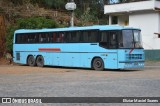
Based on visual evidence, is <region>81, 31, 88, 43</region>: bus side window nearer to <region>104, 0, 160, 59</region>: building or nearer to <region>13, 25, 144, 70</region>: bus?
<region>13, 25, 144, 70</region>: bus

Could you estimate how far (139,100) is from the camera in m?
10.9

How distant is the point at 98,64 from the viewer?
27.2m

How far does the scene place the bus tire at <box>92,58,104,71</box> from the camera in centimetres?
2703

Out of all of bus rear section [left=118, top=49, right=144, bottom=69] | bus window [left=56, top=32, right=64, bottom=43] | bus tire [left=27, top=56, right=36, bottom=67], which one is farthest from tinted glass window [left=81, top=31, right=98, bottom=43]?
bus tire [left=27, top=56, right=36, bottom=67]

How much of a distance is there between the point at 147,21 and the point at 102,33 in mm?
19094

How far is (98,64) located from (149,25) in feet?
61.9

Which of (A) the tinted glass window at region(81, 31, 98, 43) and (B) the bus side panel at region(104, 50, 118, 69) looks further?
(A) the tinted glass window at region(81, 31, 98, 43)

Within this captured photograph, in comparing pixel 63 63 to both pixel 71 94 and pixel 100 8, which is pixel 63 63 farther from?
pixel 100 8

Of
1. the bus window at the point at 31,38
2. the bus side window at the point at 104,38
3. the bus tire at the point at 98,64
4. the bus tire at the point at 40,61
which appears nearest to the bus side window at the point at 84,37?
the bus side window at the point at 104,38

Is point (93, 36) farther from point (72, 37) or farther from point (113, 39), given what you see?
point (72, 37)

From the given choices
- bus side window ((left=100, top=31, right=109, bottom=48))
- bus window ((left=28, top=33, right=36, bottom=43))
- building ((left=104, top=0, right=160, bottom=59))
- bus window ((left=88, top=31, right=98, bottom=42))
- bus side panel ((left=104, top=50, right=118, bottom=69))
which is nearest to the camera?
bus side panel ((left=104, top=50, right=118, bottom=69))

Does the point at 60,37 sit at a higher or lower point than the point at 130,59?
higher

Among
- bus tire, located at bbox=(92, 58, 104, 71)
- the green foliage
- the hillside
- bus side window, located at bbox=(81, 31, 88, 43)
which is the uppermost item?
the hillside

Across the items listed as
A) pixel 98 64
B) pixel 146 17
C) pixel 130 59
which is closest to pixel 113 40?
pixel 130 59
